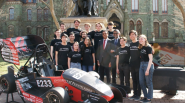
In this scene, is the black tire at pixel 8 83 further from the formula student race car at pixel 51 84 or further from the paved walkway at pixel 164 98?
the paved walkway at pixel 164 98

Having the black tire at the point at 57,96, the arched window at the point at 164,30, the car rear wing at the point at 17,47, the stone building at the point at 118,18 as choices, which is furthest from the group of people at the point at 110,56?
the arched window at the point at 164,30

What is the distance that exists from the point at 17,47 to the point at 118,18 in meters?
30.5

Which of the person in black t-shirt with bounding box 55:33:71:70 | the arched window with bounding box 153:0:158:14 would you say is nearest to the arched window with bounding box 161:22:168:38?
the arched window with bounding box 153:0:158:14

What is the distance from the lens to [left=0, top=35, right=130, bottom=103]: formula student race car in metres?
3.84

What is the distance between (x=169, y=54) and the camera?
19.7ft

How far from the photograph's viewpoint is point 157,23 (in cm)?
3684

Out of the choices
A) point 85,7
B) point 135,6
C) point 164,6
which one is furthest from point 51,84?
point 164,6

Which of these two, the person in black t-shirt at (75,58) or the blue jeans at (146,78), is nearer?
the blue jeans at (146,78)

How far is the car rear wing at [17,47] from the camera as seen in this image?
473 cm

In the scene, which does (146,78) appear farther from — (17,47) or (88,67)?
(17,47)

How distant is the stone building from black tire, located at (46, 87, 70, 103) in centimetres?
3084

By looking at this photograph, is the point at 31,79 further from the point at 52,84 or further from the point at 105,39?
the point at 105,39

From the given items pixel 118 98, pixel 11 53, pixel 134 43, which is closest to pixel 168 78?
pixel 134 43

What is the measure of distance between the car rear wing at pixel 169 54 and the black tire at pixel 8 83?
4.75 m
